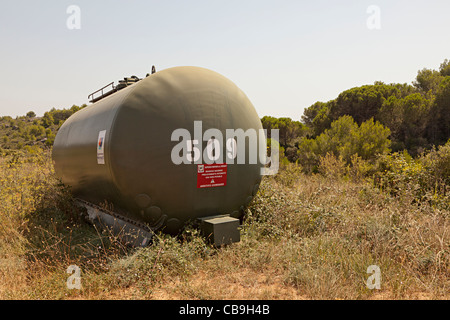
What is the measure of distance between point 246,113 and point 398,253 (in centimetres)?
345

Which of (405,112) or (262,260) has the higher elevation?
(405,112)

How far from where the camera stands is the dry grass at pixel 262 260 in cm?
388

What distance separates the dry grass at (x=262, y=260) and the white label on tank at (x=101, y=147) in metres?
1.35

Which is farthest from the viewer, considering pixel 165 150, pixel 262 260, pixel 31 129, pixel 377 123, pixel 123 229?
pixel 31 129

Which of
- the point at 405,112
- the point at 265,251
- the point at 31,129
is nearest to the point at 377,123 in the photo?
the point at 405,112

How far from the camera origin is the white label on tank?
5.06 m

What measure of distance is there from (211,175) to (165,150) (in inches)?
35.4

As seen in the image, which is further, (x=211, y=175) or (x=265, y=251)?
(x=211, y=175)

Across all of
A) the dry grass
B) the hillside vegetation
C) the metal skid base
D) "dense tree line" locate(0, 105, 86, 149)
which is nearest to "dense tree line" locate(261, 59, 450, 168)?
the hillside vegetation

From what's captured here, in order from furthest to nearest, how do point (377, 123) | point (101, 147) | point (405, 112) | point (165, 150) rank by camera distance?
point (405, 112) < point (377, 123) < point (101, 147) < point (165, 150)

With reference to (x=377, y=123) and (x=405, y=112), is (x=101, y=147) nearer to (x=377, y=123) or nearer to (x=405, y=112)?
(x=377, y=123)

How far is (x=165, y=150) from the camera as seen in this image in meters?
4.78

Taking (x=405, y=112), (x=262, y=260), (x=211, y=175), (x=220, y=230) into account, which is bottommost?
(x=262, y=260)

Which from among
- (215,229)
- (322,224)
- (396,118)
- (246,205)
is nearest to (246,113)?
(246,205)
